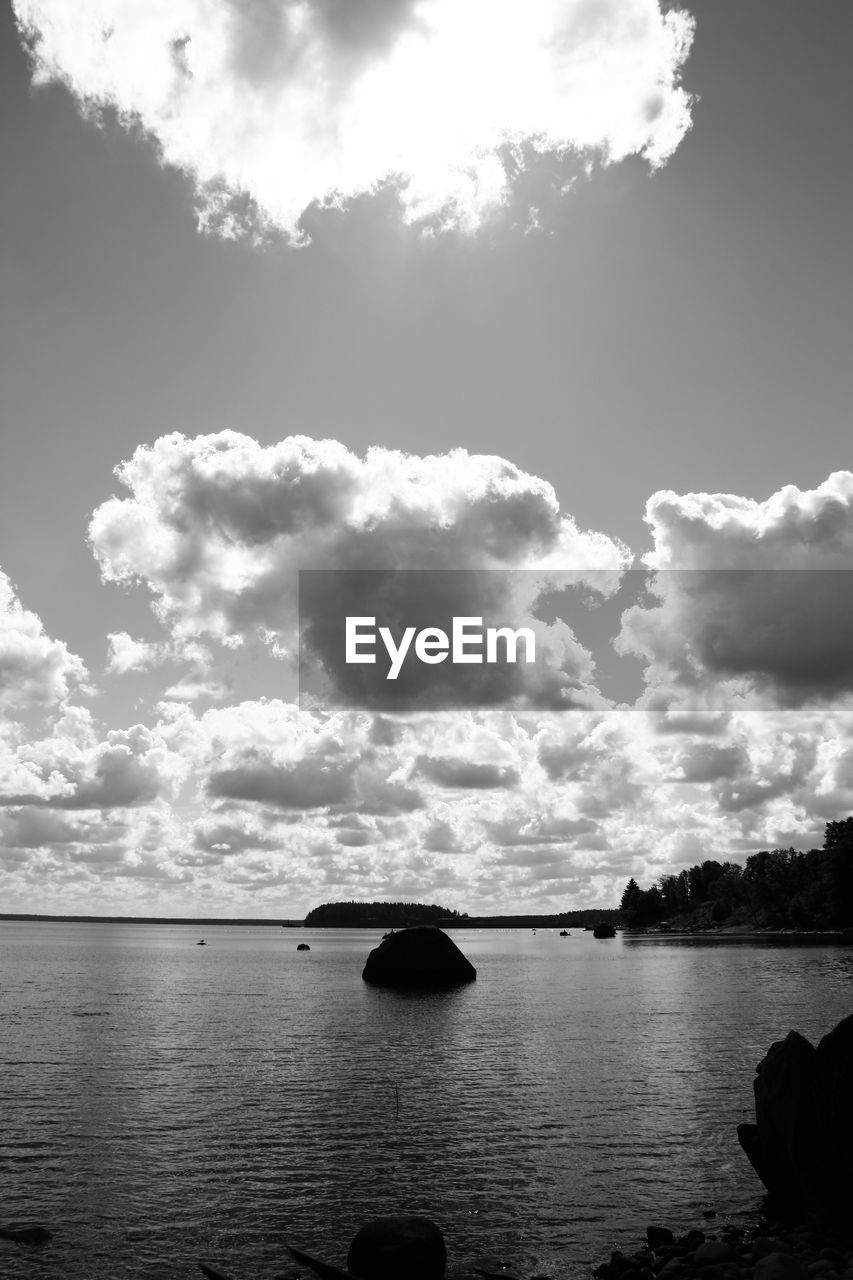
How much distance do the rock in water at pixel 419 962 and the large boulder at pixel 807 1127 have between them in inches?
2601

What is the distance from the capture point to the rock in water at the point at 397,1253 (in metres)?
16.2

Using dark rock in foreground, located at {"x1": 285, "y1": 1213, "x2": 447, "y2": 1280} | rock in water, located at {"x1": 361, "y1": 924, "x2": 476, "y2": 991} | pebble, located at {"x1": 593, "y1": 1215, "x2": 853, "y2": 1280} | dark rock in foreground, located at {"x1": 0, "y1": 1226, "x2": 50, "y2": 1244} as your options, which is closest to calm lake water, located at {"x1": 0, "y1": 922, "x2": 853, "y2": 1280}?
dark rock in foreground, located at {"x1": 0, "y1": 1226, "x2": 50, "y2": 1244}

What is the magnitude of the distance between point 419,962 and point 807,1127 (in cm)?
6824

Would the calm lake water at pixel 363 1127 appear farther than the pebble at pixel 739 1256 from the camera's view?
Yes

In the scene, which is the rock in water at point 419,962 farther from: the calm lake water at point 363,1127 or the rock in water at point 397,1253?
the rock in water at point 397,1253

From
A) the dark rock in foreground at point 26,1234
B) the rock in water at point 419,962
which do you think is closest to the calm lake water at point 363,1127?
the dark rock in foreground at point 26,1234

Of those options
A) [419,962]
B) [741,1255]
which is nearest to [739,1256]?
[741,1255]

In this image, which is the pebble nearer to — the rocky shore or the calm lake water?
the rocky shore

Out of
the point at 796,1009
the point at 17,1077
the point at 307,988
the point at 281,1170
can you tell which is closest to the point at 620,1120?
the point at 281,1170

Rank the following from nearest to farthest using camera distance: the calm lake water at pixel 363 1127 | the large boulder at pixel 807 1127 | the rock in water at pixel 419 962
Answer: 1. the large boulder at pixel 807 1127
2. the calm lake water at pixel 363 1127
3. the rock in water at pixel 419 962

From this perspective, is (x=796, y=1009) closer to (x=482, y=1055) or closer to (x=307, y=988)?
(x=482, y=1055)

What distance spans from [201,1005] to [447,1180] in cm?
5245

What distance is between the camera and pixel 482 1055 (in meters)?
43.4

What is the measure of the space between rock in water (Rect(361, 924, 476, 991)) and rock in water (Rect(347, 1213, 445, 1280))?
69.6 m
